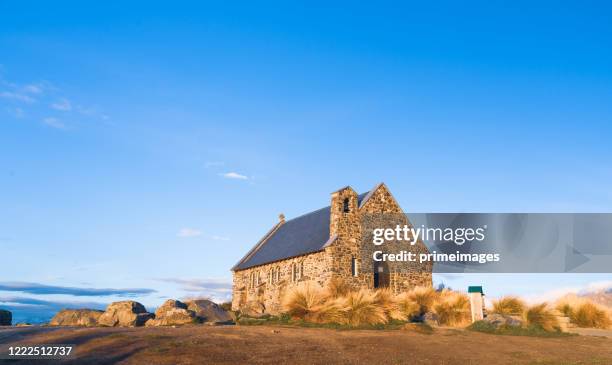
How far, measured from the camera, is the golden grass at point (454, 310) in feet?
76.8

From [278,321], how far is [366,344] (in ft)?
23.3

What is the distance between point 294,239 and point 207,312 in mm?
19501

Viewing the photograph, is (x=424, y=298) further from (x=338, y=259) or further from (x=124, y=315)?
(x=124, y=315)

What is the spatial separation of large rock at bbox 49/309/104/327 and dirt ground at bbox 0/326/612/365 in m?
8.54

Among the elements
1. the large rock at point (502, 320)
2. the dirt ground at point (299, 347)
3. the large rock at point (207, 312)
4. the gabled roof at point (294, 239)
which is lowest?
the dirt ground at point (299, 347)

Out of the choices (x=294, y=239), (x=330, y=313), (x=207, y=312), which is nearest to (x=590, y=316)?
(x=330, y=313)

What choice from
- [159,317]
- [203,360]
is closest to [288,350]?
[203,360]

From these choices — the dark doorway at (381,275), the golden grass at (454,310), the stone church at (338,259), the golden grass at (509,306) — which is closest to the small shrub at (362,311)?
the golden grass at (454,310)

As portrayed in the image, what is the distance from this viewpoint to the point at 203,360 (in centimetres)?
1194

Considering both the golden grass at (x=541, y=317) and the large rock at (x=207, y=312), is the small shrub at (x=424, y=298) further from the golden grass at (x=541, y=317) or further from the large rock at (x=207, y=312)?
the large rock at (x=207, y=312)

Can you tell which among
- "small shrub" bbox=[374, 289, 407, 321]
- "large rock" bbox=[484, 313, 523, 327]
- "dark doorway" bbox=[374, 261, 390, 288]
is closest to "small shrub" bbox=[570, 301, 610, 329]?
"large rock" bbox=[484, 313, 523, 327]

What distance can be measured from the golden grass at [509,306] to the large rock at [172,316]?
49.0ft

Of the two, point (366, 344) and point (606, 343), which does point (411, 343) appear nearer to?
point (366, 344)

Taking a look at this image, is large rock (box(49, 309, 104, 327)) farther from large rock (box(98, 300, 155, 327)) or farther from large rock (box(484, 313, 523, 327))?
large rock (box(484, 313, 523, 327))
